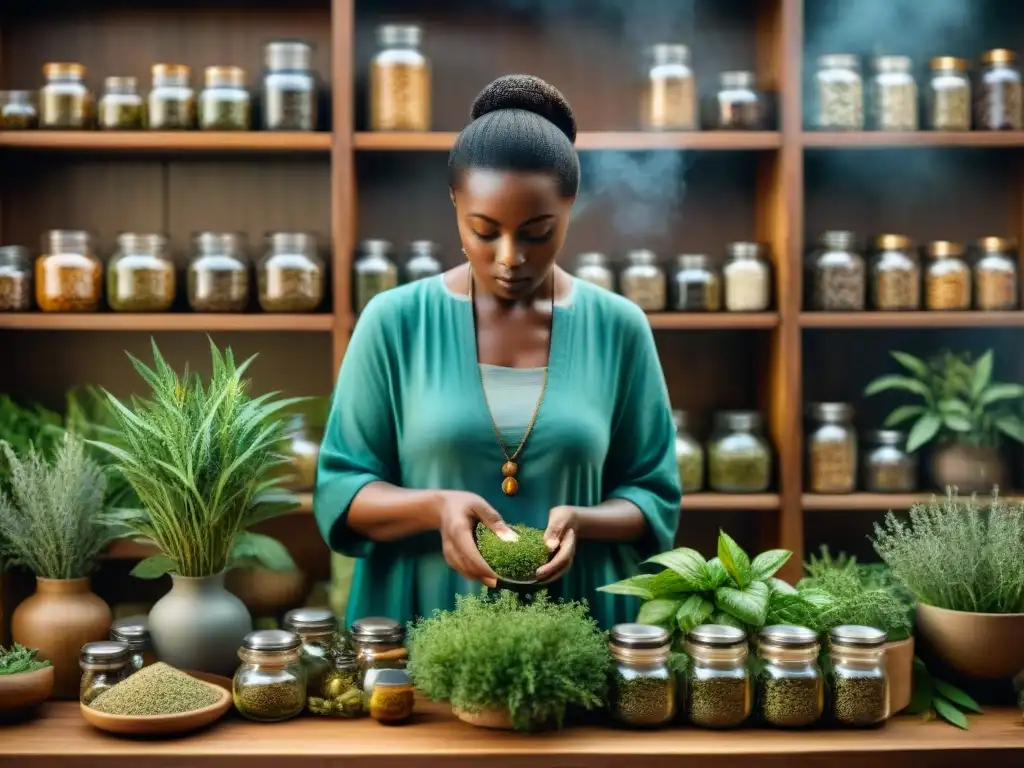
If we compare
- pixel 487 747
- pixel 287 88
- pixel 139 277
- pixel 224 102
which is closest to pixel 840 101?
pixel 287 88

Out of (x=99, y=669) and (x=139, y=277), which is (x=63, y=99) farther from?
(x=99, y=669)

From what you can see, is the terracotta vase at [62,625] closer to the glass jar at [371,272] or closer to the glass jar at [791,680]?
the glass jar at [791,680]

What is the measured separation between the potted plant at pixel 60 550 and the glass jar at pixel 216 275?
3.70 ft

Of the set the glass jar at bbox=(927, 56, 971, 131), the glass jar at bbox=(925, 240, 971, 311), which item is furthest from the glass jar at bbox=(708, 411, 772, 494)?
the glass jar at bbox=(927, 56, 971, 131)

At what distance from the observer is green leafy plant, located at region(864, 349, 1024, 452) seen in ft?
9.59

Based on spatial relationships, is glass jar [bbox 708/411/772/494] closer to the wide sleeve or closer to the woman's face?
the wide sleeve

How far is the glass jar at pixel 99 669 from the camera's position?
135 centimetres

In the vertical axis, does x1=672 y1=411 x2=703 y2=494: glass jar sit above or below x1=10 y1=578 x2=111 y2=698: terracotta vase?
above

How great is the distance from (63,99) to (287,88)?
1.84ft

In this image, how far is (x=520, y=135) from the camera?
1.46 meters

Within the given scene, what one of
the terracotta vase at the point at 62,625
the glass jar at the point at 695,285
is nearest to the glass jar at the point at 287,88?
the glass jar at the point at 695,285

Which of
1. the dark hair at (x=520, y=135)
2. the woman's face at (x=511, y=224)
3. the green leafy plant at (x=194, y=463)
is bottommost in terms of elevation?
the green leafy plant at (x=194, y=463)

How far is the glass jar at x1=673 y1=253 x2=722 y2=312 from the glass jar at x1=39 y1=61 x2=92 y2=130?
1556 millimetres

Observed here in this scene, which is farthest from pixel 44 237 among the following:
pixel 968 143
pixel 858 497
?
pixel 968 143
